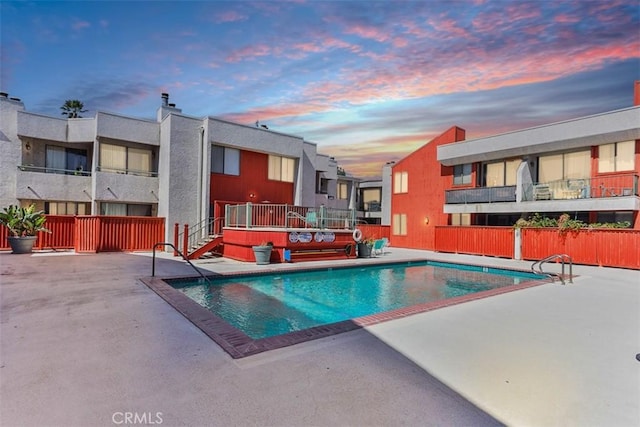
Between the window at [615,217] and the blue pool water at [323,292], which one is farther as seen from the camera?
the window at [615,217]

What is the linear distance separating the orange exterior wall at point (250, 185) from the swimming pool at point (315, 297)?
26.2ft

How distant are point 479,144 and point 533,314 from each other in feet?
51.7

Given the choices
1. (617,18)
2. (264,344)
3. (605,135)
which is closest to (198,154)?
(264,344)

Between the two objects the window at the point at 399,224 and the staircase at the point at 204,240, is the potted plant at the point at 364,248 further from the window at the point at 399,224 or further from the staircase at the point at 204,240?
the window at the point at 399,224

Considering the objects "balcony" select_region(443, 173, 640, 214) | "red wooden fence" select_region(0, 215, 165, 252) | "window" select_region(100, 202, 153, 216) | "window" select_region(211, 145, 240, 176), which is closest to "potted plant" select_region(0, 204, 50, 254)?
"red wooden fence" select_region(0, 215, 165, 252)

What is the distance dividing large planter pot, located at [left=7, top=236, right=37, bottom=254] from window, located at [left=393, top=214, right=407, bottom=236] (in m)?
20.6

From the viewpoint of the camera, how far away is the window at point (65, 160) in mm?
17391

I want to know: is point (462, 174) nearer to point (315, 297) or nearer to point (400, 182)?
point (400, 182)

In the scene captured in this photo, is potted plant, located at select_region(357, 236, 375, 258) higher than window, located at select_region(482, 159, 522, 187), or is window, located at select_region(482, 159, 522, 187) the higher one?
window, located at select_region(482, 159, 522, 187)

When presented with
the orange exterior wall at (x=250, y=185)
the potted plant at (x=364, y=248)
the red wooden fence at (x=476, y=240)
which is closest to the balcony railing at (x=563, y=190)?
the red wooden fence at (x=476, y=240)

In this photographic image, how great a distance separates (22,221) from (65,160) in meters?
5.33

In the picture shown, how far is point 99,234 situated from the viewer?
48.4 feet

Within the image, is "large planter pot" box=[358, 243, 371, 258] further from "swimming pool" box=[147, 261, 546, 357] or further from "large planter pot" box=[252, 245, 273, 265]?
"large planter pot" box=[252, 245, 273, 265]

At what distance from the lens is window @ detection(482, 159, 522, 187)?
776 inches
